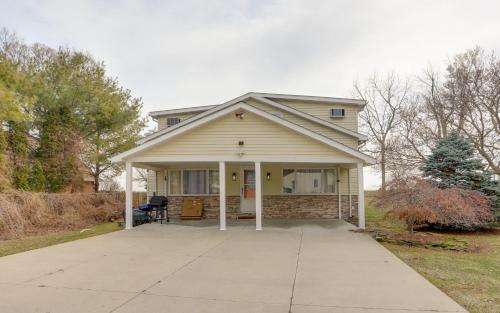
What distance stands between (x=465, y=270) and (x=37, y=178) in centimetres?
1880

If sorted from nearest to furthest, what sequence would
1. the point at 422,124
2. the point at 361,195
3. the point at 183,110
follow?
the point at 361,195 → the point at 183,110 → the point at 422,124

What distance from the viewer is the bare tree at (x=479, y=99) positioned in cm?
1797

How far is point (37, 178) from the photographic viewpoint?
1748cm

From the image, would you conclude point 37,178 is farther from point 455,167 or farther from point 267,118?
point 455,167

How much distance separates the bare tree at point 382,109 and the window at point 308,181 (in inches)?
539

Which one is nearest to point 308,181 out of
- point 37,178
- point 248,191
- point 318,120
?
point 248,191

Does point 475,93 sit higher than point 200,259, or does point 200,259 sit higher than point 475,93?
point 475,93

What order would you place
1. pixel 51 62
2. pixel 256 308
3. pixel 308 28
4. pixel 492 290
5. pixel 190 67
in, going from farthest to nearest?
pixel 51 62 < pixel 190 67 < pixel 308 28 < pixel 492 290 < pixel 256 308

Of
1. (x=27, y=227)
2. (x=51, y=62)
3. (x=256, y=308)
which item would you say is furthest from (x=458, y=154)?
(x=51, y=62)

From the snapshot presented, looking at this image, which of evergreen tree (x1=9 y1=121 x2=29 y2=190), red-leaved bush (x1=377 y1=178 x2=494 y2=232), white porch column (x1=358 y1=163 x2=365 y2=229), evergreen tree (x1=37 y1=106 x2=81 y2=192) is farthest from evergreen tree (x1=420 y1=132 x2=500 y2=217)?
evergreen tree (x1=9 y1=121 x2=29 y2=190)

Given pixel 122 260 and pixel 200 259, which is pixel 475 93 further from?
pixel 122 260

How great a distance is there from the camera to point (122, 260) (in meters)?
7.14

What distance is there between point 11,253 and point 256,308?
7.04 metres

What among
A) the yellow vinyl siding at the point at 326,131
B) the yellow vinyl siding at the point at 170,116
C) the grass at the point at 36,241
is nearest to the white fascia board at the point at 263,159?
the grass at the point at 36,241
